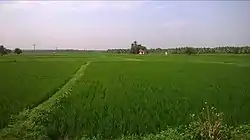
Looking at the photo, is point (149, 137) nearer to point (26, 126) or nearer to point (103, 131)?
point (103, 131)

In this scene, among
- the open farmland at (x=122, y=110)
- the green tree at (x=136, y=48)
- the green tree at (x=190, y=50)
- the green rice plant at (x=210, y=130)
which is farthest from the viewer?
the green tree at (x=136, y=48)

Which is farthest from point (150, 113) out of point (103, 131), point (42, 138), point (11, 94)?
point (11, 94)

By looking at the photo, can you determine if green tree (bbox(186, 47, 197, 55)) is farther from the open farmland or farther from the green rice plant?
the green rice plant

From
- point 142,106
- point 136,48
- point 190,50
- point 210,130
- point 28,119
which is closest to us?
point 210,130

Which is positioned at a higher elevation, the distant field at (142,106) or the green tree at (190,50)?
the green tree at (190,50)

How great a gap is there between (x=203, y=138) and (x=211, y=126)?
392 mm

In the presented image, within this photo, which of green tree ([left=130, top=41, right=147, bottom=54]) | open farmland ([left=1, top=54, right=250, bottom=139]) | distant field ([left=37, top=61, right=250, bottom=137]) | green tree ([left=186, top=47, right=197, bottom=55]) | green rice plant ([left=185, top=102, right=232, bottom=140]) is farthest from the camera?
green tree ([left=130, top=41, right=147, bottom=54])

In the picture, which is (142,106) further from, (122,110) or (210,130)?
(210,130)

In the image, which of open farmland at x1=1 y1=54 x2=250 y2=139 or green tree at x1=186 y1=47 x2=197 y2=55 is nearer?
open farmland at x1=1 y1=54 x2=250 y2=139

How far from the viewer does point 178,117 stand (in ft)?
38.1

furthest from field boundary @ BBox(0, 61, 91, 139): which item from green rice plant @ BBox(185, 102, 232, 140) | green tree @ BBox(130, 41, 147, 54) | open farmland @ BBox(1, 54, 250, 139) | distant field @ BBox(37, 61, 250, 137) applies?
green tree @ BBox(130, 41, 147, 54)

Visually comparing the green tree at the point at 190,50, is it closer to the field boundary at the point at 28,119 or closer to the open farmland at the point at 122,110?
the open farmland at the point at 122,110

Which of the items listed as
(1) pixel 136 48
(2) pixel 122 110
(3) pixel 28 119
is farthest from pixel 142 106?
(1) pixel 136 48

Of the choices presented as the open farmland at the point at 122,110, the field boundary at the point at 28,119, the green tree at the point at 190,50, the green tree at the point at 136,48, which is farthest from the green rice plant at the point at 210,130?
the green tree at the point at 136,48
